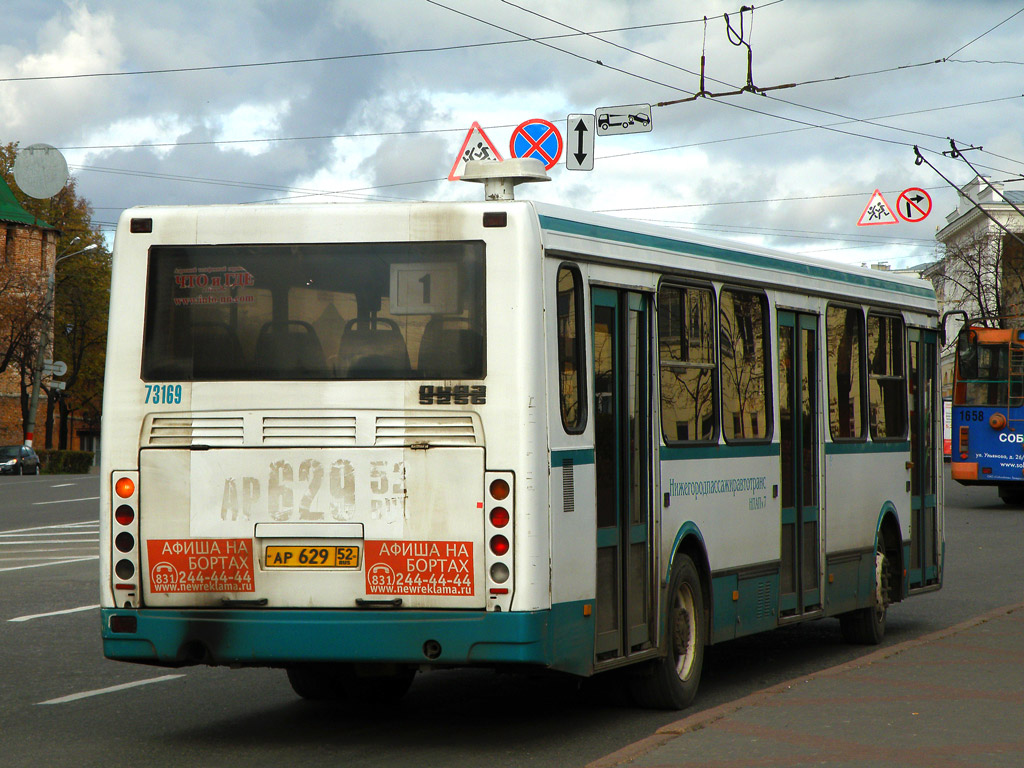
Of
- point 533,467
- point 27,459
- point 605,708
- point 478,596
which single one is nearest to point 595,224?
point 533,467

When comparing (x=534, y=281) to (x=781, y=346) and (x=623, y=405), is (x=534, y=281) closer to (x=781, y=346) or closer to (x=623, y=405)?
(x=623, y=405)

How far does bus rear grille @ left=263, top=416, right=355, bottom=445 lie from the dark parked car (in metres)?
56.4

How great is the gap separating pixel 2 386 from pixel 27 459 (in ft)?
88.9

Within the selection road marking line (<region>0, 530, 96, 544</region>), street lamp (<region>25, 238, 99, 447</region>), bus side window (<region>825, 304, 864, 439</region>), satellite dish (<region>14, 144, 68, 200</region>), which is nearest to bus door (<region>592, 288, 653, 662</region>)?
bus side window (<region>825, 304, 864, 439</region>)

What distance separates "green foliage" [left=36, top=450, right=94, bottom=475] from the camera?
65.0 metres

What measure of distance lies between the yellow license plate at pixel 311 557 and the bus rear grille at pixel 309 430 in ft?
1.73

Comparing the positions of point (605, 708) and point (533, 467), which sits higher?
point (533, 467)

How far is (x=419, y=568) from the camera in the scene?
7.53 meters

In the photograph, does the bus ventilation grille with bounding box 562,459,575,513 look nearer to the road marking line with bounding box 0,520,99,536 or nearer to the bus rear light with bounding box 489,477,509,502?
the bus rear light with bounding box 489,477,509,502

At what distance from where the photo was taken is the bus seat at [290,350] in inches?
310

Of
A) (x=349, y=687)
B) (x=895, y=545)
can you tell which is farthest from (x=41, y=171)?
(x=349, y=687)

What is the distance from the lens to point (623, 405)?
861cm

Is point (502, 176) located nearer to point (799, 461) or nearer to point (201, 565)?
point (201, 565)

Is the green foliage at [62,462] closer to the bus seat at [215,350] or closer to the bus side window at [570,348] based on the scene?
the bus seat at [215,350]
